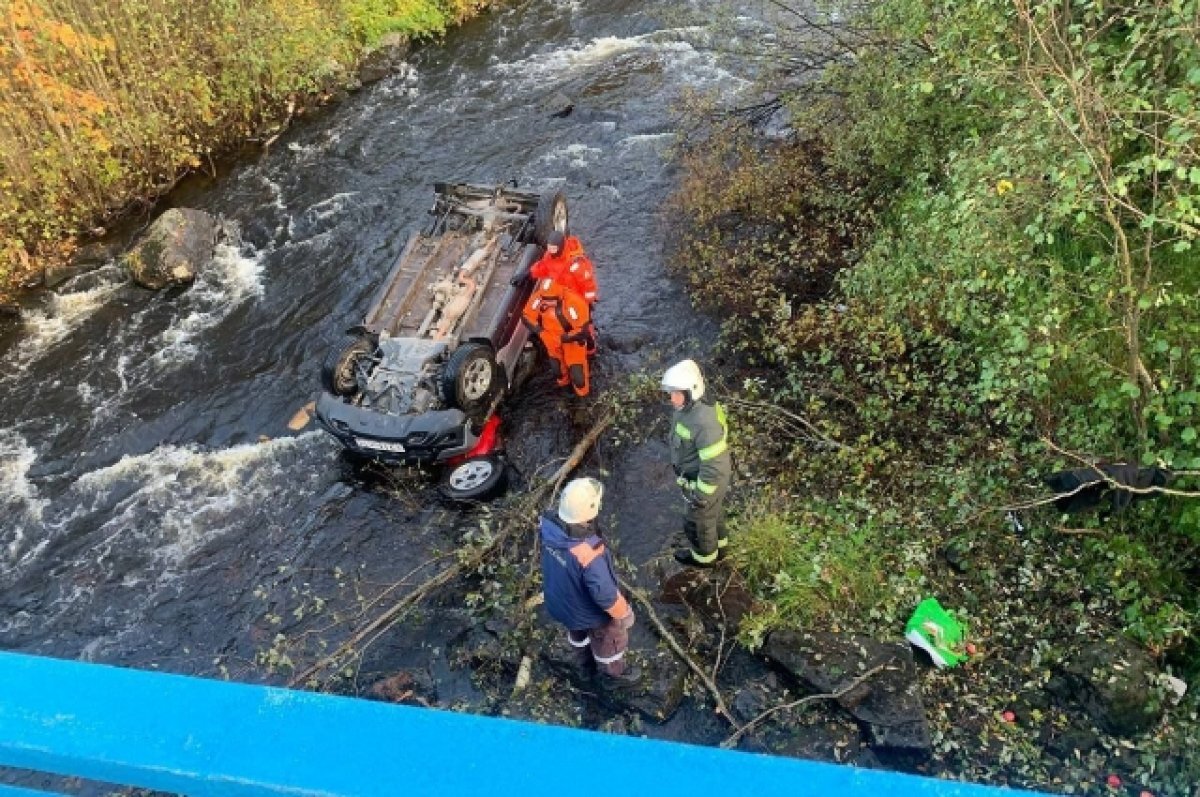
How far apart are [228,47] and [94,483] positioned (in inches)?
339

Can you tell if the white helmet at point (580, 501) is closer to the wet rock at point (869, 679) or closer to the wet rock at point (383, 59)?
the wet rock at point (869, 679)

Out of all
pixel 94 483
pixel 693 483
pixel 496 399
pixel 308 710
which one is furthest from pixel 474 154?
pixel 308 710

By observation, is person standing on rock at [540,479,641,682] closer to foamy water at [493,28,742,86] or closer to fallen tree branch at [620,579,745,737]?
fallen tree branch at [620,579,745,737]

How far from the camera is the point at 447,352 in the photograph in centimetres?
875

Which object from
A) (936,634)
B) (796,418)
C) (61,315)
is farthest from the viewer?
(61,315)

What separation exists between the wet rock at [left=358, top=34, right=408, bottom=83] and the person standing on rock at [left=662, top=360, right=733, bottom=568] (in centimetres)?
1262

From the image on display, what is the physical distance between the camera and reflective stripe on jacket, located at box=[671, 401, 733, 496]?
5992 mm

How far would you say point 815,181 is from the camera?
11141 millimetres

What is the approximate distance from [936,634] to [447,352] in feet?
17.2

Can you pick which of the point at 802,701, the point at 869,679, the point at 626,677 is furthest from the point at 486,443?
the point at 869,679

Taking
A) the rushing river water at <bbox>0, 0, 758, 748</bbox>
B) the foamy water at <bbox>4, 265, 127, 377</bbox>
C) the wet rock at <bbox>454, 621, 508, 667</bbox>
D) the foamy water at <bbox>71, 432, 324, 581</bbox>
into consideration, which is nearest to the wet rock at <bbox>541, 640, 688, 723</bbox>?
the wet rock at <bbox>454, 621, 508, 667</bbox>

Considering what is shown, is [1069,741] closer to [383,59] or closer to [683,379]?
[683,379]

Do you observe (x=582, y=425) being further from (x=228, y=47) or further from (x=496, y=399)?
(x=228, y=47)

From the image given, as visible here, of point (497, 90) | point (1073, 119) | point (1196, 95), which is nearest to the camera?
point (1196, 95)
